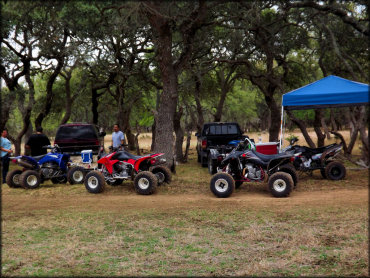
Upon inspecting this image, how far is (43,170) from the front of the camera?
1113 cm

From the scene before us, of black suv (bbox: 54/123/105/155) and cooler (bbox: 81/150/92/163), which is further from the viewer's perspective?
black suv (bbox: 54/123/105/155)

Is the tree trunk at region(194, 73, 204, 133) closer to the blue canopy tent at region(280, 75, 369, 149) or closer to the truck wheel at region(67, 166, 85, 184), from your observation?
the blue canopy tent at region(280, 75, 369, 149)

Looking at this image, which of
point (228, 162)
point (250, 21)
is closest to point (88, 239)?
point (228, 162)

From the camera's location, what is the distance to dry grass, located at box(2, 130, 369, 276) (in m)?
4.75

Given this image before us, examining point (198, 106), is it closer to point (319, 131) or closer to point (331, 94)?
point (319, 131)

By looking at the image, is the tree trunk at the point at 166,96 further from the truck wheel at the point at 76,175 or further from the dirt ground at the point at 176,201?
the dirt ground at the point at 176,201

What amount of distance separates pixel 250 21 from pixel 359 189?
7.63m

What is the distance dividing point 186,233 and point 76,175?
19.8 feet

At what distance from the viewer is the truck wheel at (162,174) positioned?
1057 cm

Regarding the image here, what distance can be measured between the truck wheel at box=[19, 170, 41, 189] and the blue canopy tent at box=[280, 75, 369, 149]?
24.5 feet

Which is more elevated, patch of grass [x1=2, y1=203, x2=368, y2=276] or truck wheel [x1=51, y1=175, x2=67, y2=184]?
truck wheel [x1=51, y1=175, x2=67, y2=184]

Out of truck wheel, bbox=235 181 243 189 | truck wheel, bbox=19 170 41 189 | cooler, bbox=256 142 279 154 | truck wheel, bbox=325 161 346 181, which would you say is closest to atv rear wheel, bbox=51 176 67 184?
truck wheel, bbox=19 170 41 189

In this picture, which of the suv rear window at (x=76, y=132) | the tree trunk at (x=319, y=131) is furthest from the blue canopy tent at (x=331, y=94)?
the suv rear window at (x=76, y=132)

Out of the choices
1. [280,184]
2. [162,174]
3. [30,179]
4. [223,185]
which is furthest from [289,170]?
[30,179]
